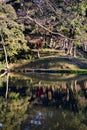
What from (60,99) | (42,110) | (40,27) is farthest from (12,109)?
(40,27)

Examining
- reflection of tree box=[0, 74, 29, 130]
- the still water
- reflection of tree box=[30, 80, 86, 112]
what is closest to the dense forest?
reflection of tree box=[30, 80, 86, 112]

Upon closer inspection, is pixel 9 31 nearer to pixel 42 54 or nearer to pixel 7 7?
pixel 7 7

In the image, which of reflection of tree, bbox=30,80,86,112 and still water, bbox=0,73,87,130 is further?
reflection of tree, bbox=30,80,86,112

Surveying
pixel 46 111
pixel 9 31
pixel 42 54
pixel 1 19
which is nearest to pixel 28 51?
pixel 42 54

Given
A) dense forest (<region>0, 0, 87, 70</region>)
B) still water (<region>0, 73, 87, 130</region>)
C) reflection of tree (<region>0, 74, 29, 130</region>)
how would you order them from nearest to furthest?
still water (<region>0, 73, 87, 130</region>) → reflection of tree (<region>0, 74, 29, 130</region>) → dense forest (<region>0, 0, 87, 70</region>)

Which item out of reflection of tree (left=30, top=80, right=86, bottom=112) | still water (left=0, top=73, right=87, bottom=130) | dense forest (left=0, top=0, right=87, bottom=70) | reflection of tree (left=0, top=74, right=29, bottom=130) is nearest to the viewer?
still water (left=0, top=73, right=87, bottom=130)

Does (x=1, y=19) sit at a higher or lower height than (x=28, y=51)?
higher

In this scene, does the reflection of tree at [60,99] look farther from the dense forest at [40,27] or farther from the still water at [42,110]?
the dense forest at [40,27]

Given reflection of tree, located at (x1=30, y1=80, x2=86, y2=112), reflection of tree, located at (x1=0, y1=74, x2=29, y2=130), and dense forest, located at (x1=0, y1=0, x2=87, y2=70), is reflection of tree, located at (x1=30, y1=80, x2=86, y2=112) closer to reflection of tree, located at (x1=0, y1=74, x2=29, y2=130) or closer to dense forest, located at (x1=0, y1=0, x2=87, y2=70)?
reflection of tree, located at (x1=0, y1=74, x2=29, y2=130)
